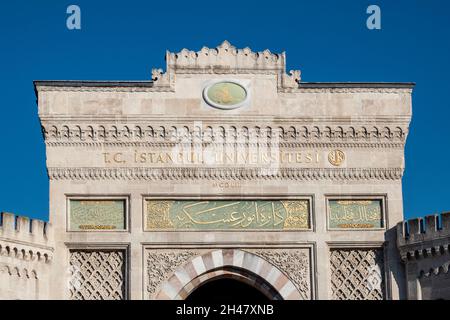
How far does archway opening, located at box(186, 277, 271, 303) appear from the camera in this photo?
96.2 ft

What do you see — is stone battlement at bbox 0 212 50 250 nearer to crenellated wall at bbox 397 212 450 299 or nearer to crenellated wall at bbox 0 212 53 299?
crenellated wall at bbox 0 212 53 299

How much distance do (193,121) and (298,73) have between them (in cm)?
258

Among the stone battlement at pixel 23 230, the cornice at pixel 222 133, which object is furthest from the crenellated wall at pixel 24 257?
the cornice at pixel 222 133

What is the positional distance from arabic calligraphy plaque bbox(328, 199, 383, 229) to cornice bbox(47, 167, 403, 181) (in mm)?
549

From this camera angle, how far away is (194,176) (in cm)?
2762

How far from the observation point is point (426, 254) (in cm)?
2716

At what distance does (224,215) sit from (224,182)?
721 mm

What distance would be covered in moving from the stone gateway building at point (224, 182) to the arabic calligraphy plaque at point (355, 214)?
0.09 ft

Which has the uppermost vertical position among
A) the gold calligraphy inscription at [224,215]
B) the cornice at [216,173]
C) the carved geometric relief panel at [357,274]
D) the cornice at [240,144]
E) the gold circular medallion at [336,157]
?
the cornice at [240,144]

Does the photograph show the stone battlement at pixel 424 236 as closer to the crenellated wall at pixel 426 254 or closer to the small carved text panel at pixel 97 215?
the crenellated wall at pixel 426 254

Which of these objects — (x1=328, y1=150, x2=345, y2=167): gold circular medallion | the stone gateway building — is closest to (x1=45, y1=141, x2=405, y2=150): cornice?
the stone gateway building

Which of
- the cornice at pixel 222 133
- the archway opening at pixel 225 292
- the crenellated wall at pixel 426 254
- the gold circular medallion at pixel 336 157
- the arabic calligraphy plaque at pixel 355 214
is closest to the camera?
the crenellated wall at pixel 426 254

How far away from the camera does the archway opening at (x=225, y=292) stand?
29.3 meters
